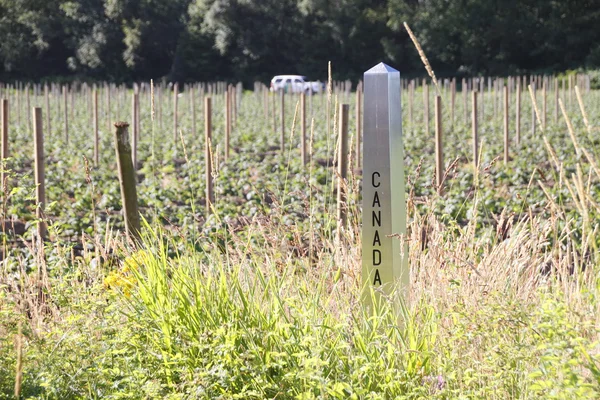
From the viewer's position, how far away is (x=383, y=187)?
3.53m

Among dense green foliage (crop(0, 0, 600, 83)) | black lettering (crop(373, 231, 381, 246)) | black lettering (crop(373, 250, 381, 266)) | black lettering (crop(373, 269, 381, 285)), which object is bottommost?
black lettering (crop(373, 269, 381, 285))

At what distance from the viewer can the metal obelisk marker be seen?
3.51 metres

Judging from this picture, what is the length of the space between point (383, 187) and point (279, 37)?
44.4 m

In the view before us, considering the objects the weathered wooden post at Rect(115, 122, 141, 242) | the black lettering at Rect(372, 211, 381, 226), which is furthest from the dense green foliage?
the black lettering at Rect(372, 211, 381, 226)

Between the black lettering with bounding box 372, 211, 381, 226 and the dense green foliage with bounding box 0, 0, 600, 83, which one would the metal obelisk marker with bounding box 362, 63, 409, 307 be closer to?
the black lettering with bounding box 372, 211, 381, 226

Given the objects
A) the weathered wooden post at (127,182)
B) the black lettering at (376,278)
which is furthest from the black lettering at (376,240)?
the weathered wooden post at (127,182)

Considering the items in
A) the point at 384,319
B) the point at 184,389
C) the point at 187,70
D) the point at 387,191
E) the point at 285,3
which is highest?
the point at 285,3

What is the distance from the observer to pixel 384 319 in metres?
3.44

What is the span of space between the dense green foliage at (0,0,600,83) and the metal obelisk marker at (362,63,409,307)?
40.6 m

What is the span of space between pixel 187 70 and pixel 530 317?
45.7 m

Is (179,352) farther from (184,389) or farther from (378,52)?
(378,52)

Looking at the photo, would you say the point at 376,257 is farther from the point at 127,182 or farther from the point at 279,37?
the point at 279,37

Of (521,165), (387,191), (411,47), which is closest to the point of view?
(387,191)

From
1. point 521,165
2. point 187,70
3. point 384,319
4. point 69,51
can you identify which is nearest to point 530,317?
point 384,319
